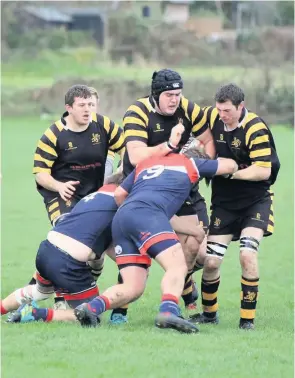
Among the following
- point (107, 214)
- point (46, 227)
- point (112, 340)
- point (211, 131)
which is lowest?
point (46, 227)

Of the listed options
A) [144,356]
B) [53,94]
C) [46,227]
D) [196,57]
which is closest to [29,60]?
[53,94]

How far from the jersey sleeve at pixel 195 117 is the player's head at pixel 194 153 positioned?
40 cm

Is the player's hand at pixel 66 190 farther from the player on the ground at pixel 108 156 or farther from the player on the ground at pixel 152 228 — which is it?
the player on the ground at pixel 152 228

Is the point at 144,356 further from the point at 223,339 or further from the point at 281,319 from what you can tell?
the point at 281,319

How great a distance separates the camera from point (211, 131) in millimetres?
9359

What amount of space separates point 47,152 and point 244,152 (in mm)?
1945

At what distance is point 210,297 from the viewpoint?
9.33 metres

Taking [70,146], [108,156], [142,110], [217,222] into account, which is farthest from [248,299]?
[70,146]

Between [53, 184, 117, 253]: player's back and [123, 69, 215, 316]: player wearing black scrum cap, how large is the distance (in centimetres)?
49

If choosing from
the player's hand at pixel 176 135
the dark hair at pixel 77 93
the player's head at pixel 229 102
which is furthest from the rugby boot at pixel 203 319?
the dark hair at pixel 77 93

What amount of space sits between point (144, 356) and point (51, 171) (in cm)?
357

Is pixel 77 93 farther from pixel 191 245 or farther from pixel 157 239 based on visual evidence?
pixel 157 239

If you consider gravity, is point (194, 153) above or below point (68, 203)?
above

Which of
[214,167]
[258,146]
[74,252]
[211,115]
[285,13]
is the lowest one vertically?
[74,252]
